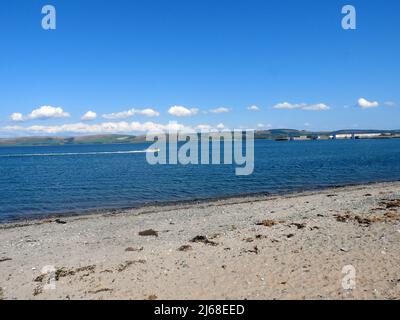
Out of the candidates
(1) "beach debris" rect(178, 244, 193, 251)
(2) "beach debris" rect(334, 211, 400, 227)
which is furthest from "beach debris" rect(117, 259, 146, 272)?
(2) "beach debris" rect(334, 211, 400, 227)

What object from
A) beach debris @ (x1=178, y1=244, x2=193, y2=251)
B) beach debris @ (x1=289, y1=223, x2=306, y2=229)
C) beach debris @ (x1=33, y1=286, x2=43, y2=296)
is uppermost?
beach debris @ (x1=289, y1=223, x2=306, y2=229)

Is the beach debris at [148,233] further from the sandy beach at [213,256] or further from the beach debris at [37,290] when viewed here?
the beach debris at [37,290]

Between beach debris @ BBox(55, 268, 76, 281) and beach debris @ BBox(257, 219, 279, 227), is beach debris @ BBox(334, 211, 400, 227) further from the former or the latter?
beach debris @ BBox(55, 268, 76, 281)

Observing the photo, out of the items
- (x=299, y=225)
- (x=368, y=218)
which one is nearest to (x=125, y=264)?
(x=299, y=225)

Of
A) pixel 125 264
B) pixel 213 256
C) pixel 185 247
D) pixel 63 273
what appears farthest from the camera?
pixel 185 247

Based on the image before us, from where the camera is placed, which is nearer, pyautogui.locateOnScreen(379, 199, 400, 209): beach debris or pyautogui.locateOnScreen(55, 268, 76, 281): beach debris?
pyautogui.locateOnScreen(55, 268, 76, 281): beach debris

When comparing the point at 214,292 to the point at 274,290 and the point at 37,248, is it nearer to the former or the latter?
the point at 274,290

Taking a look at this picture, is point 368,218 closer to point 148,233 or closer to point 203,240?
point 203,240

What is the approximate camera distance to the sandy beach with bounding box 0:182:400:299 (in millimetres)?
11609

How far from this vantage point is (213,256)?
14.9 meters

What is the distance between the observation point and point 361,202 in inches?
1032

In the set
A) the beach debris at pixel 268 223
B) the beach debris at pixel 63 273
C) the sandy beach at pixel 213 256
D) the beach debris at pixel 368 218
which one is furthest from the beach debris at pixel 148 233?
the beach debris at pixel 368 218

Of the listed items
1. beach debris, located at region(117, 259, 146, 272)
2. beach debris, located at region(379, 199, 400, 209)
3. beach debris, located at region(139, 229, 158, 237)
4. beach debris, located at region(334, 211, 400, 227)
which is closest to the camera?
beach debris, located at region(117, 259, 146, 272)
